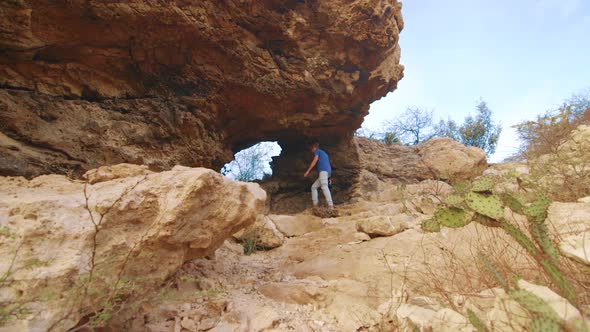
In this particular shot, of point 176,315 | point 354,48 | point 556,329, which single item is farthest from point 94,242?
point 354,48

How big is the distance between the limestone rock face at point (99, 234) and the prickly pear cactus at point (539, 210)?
1991 mm

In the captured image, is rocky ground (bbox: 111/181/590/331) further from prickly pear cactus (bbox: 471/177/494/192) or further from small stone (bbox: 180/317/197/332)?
prickly pear cactus (bbox: 471/177/494/192)

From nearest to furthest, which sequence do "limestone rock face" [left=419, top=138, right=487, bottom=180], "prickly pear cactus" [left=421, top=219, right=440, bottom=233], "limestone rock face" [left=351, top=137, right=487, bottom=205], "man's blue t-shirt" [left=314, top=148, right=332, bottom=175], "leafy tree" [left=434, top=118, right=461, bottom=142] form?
"prickly pear cactus" [left=421, top=219, right=440, bottom=233], "man's blue t-shirt" [left=314, top=148, right=332, bottom=175], "limestone rock face" [left=351, top=137, right=487, bottom=205], "limestone rock face" [left=419, top=138, right=487, bottom=180], "leafy tree" [left=434, top=118, right=461, bottom=142]

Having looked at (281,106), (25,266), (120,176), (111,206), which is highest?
(281,106)

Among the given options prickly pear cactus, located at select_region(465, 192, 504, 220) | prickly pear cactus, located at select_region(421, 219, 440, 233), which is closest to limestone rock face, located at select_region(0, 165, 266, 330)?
prickly pear cactus, located at select_region(421, 219, 440, 233)

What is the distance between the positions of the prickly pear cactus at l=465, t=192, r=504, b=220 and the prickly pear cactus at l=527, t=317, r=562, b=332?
2.80 ft

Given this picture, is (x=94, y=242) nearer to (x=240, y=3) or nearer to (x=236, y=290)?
(x=236, y=290)

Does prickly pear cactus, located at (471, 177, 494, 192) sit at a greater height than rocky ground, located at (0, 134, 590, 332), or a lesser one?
greater

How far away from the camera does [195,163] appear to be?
6027mm

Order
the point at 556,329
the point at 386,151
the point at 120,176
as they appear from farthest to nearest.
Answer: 1. the point at 386,151
2. the point at 120,176
3. the point at 556,329

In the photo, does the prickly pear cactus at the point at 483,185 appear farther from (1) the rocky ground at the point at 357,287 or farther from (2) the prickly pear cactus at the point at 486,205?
(1) the rocky ground at the point at 357,287

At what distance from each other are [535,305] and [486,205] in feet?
2.91

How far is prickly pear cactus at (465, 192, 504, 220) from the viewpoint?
1977mm

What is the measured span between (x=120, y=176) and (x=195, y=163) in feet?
11.4
